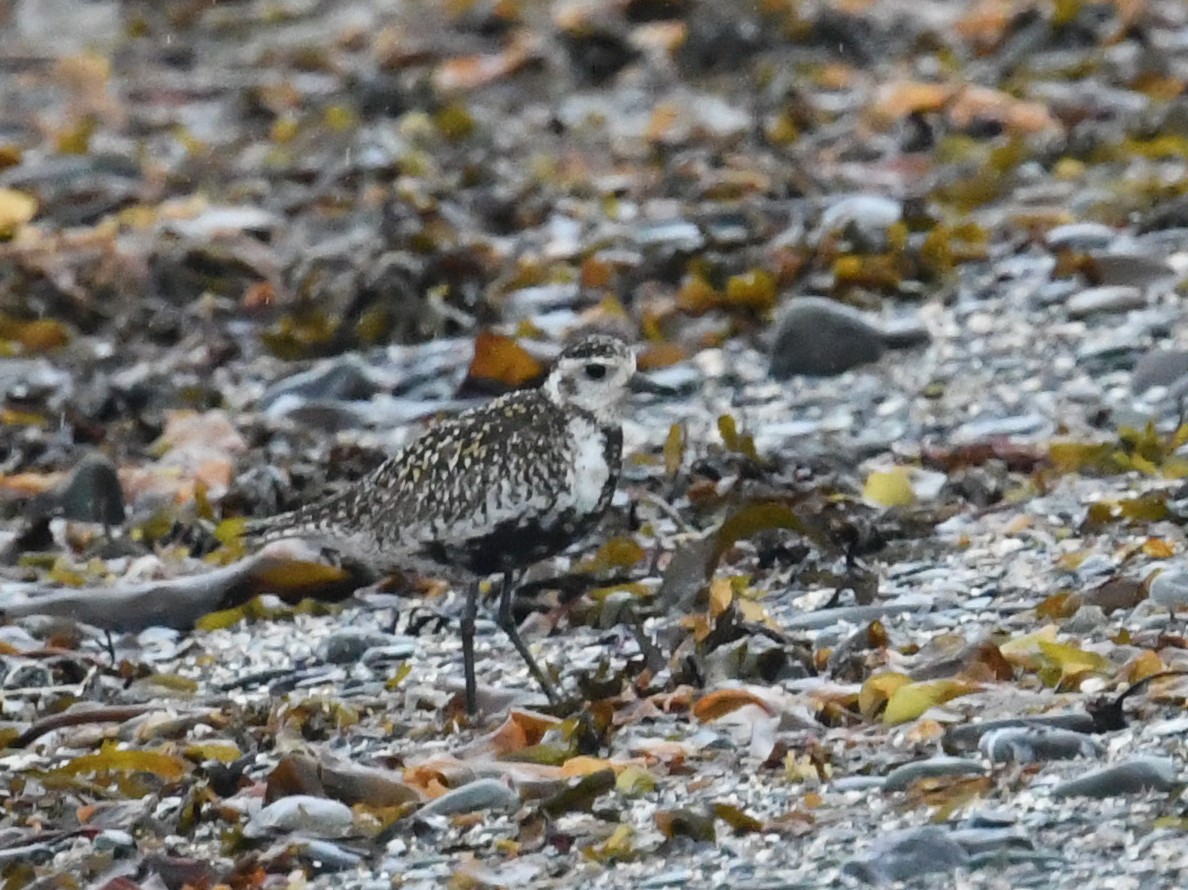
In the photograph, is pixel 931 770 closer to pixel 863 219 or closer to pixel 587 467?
pixel 587 467

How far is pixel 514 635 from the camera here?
5.20 metres

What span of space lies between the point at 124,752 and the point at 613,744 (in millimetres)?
917

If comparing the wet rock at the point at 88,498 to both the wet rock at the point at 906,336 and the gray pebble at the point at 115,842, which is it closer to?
the wet rock at the point at 906,336

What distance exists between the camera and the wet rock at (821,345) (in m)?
7.49

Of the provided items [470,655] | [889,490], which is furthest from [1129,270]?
[470,655]

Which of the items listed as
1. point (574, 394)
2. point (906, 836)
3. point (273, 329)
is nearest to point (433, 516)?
point (574, 394)

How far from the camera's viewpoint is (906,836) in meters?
3.71

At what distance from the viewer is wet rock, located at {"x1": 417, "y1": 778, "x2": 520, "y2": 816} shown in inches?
169

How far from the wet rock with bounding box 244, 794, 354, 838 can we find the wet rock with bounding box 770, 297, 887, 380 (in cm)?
348

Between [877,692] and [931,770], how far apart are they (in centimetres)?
51

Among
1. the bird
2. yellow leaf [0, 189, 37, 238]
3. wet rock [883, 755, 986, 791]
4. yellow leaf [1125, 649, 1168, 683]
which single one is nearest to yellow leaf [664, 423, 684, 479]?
the bird

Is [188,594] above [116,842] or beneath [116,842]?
beneath

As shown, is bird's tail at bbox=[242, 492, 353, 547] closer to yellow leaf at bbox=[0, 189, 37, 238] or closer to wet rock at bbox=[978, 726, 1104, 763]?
wet rock at bbox=[978, 726, 1104, 763]

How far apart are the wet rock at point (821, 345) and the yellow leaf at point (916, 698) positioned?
120 inches
